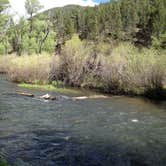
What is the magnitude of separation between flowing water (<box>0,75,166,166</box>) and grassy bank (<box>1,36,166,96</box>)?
444cm

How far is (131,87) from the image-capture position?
99.3 ft

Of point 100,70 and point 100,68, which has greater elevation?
point 100,68

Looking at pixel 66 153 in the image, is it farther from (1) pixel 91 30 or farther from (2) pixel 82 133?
(1) pixel 91 30

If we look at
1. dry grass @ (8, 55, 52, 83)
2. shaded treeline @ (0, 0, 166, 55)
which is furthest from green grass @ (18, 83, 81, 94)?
shaded treeline @ (0, 0, 166, 55)

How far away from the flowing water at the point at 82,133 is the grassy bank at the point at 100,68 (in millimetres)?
4440

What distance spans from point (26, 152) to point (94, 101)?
44.2ft

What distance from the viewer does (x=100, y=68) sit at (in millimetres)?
33656

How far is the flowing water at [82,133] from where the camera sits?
510 inches

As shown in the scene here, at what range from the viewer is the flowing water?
12945mm

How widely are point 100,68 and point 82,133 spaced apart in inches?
698

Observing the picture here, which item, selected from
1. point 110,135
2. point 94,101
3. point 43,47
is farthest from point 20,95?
point 43,47

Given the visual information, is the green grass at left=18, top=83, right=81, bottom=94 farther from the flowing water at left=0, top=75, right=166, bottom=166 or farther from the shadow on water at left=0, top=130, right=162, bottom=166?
the shadow on water at left=0, top=130, right=162, bottom=166

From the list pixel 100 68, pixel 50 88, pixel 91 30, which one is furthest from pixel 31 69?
pixel 91 30

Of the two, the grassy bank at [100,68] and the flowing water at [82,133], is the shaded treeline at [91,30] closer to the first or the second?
the grassy bank at [100,68]
